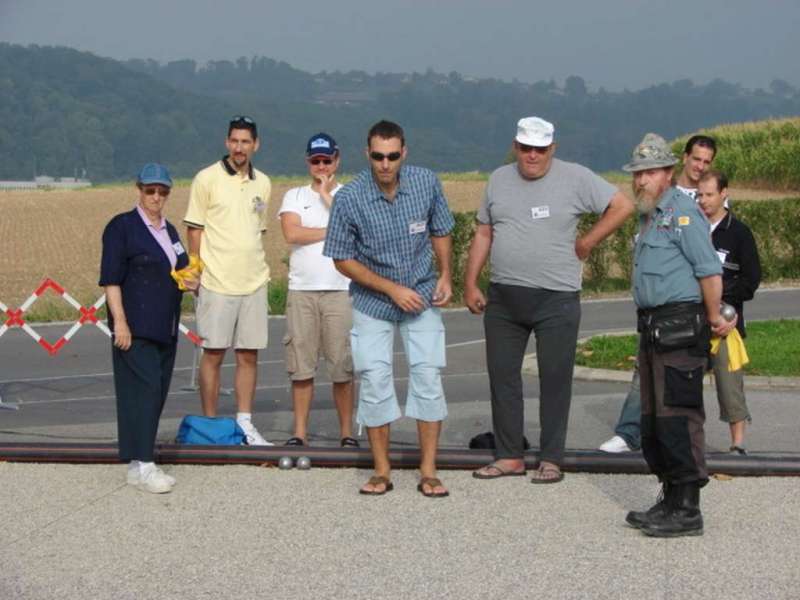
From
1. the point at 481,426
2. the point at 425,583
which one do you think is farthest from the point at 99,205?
the point at 425,583

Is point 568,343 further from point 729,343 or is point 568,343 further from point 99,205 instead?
point 99,205

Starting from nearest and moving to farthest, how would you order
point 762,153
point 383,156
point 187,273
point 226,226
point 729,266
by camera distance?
point 383,156
point 187,273
point 729,266
point 226,226
point 762,153

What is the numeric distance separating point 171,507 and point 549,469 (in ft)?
6.68

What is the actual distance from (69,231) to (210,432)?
138 feet

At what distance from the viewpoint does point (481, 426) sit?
427 inches

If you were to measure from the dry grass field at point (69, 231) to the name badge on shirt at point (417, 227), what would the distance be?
18.0 meters

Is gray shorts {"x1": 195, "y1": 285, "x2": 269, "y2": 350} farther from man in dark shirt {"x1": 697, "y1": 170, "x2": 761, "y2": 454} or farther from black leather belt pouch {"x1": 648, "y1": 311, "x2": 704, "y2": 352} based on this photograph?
black leather belt pouch {"x1": 648, "y1": 311, "x2": 704, "y2": 352}

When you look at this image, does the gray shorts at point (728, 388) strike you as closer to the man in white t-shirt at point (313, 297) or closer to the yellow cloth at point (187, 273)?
the man in white t-shirt at point (313, 297)

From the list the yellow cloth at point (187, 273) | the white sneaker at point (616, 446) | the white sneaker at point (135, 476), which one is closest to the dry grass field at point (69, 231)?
the yellow cloth at point (187, 273)

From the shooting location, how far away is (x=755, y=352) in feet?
47.9

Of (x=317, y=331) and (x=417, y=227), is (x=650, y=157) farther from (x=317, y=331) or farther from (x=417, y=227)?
(x=317, y=331)

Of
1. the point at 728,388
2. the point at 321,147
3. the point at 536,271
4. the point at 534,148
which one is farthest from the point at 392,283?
the point at 728,388

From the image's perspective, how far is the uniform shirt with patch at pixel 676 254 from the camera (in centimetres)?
729

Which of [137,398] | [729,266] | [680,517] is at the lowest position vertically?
[680,517]
